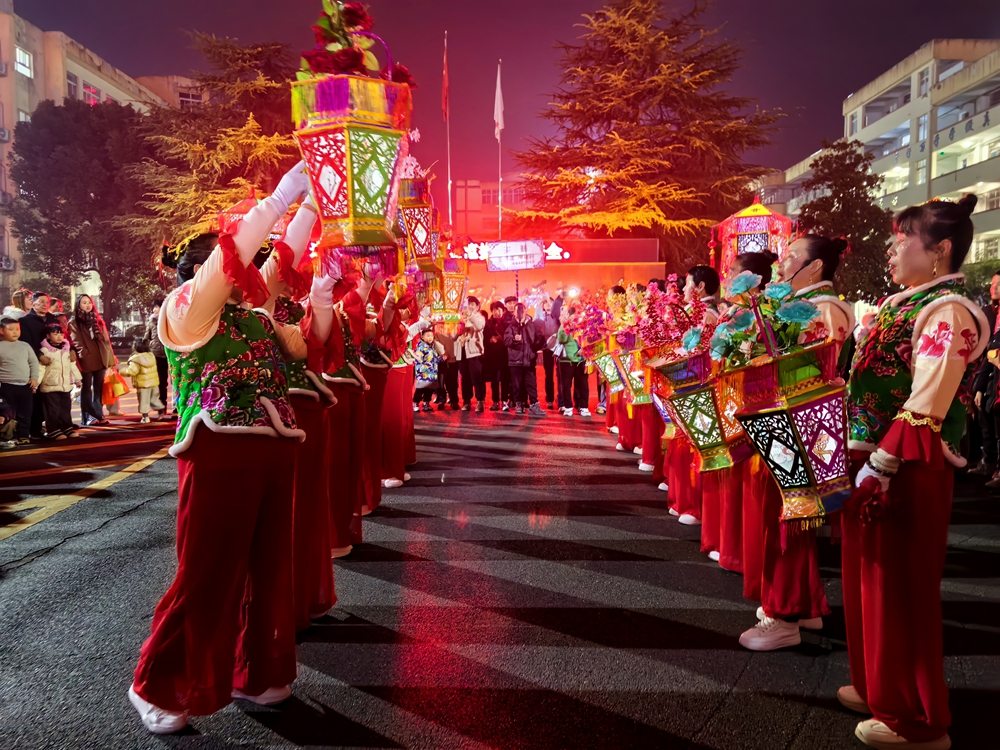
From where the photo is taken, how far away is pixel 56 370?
31.5 feet

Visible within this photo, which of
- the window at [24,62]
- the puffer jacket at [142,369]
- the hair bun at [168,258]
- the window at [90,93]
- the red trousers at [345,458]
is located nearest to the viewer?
the hair bun at [168,258]

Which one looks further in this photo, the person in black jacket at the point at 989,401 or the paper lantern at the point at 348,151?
the person in black jacket at the point at 989,401

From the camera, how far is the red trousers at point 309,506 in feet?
11.3

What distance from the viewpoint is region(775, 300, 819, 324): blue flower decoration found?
9.30 ft

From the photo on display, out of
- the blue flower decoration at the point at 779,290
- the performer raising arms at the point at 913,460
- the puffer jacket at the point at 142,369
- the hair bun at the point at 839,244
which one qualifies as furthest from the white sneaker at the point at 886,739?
the puffer jacket at the point at 142,369

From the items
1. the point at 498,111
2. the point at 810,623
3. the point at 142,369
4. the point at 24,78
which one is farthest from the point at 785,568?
the point at 24,78

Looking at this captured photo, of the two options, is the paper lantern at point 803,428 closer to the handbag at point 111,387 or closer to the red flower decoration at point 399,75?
the red flower decoration at point 399,75

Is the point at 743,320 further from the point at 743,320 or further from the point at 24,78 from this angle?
the point at 24,78

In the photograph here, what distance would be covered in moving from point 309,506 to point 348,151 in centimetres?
176

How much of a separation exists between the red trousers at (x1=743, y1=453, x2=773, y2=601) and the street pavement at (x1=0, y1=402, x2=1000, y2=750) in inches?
8.1

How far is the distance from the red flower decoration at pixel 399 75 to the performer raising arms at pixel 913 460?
213 centimetres

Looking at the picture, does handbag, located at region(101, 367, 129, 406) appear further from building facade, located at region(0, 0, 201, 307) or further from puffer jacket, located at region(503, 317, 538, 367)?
building facade, located at region(0, 0, 201, 307)

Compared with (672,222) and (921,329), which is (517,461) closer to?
(921,329)

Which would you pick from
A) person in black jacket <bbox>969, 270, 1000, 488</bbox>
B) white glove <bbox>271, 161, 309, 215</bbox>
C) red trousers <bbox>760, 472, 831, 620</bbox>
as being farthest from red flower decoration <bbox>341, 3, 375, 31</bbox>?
person in black jacket <bbox>969, 270, 1000, 488</bbox>
